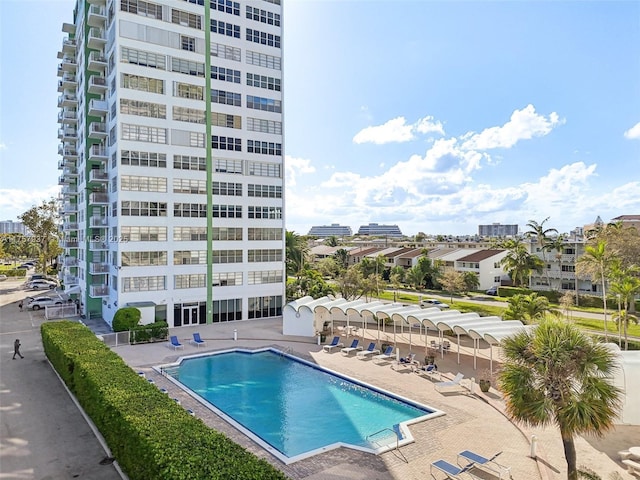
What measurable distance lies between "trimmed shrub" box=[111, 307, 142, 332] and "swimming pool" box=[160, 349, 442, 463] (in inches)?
326

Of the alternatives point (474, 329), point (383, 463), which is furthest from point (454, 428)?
point (474, 329)

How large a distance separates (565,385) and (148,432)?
11.2 m

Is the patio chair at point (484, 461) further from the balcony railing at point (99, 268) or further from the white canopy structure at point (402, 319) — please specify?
the balcony railing at point (99, 268)

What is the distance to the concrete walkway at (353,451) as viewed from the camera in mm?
13664

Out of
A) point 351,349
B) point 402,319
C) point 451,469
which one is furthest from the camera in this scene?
point 351,349

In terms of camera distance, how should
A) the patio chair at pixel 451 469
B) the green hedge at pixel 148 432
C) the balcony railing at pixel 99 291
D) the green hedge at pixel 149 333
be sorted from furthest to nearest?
the balcony railing at pixel 99 291 < the green hedge at pixel 149 333 < the patio chair at pixel 451 469 < the green hedge at pixel 148 432

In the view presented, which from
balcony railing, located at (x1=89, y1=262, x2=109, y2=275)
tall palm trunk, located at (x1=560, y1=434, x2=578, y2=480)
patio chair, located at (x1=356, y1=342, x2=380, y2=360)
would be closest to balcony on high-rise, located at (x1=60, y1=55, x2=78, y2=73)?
balcony railing, located at (x1=89, y1=262, x2=109, y2=275)

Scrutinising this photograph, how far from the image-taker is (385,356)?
27141mm

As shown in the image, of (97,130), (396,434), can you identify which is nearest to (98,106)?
(97,130)

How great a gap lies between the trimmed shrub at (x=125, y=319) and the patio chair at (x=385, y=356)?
19.1m

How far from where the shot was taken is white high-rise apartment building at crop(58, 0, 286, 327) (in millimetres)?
36594

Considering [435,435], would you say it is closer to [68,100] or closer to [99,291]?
[99,291]

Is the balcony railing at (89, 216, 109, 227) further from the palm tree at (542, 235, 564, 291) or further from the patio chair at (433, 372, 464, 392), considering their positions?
the palm tree at (542, 235, 564, 291)

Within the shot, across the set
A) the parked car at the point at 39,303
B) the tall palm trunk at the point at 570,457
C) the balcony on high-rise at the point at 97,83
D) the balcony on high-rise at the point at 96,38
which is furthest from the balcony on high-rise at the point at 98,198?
the tall palm trunk at the point at 570,457
